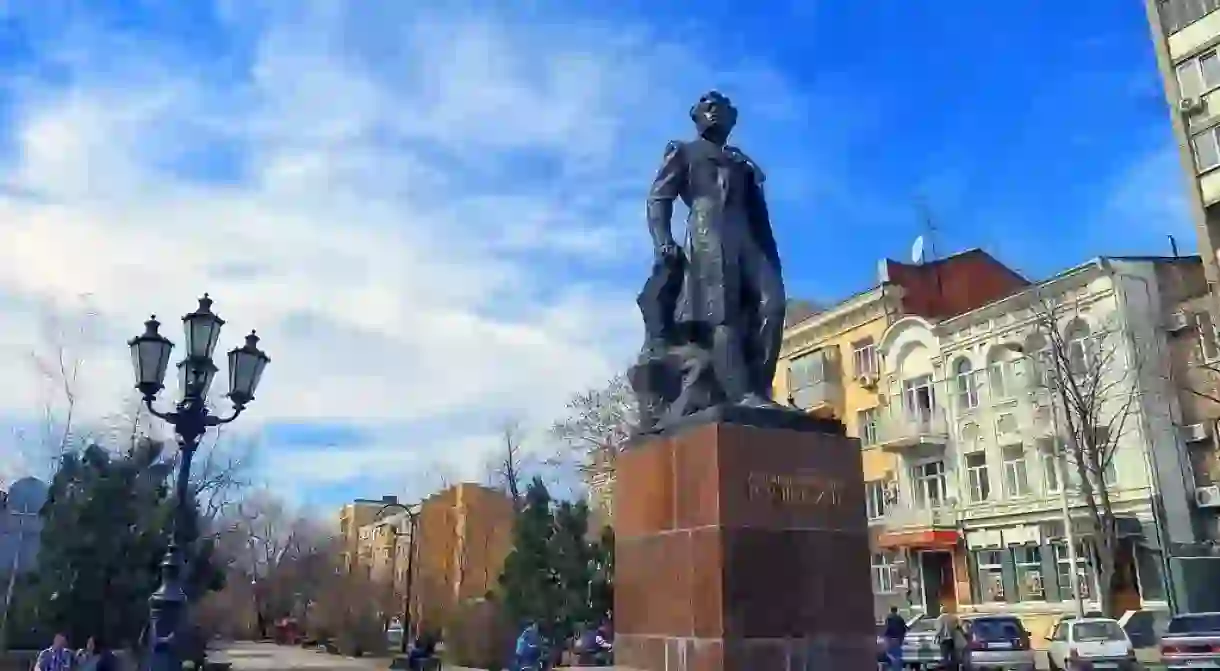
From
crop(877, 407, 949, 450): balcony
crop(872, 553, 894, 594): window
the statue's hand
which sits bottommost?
crop(872, 553, 894, 594): window

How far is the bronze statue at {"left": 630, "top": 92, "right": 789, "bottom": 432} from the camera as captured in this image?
25.5ft

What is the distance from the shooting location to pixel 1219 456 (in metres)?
27.2

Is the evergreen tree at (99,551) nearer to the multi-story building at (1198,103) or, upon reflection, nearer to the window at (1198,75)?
the multi-story building at (1198,103)

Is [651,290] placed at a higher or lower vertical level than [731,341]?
higher

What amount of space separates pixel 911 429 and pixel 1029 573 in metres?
6.72

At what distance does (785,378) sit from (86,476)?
29270 millimetres

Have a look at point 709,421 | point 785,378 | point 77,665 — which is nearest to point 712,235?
point 709,421

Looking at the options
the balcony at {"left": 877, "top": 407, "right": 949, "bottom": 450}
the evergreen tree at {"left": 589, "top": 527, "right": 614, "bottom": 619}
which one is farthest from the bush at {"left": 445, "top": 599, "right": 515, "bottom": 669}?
the balcony at {"left": 877, "top": 407, "right": 949, "bottom": 450}

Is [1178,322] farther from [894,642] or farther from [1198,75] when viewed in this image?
[894,642]

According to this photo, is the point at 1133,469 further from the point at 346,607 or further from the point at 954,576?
the point at 346,607

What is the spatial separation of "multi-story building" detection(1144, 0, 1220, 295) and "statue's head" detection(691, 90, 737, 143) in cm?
2545

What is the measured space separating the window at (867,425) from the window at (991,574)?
6.44 meters

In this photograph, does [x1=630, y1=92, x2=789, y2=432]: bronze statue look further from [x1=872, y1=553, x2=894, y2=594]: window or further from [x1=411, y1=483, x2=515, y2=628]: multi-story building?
[x1=411, y1=483, x2=515, y2=628]: multi-story building

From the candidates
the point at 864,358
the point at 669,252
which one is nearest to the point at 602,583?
the point at 864,358
